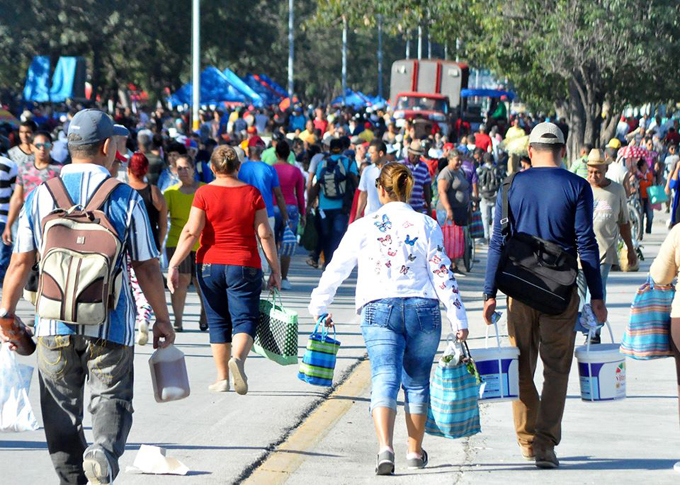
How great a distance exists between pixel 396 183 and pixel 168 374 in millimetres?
1675

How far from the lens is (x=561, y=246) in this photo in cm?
699

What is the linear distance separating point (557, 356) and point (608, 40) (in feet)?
77.8

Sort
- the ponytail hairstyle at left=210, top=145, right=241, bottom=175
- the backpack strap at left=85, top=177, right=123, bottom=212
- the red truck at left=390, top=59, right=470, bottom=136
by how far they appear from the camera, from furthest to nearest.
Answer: the red truck at left=390, top=59, right=470, bottom=136, the ponytail hairstyle at left=210, top=145, right=241, bottom=175, the backpack strap at left=85, top=177, right=123, bottom=212

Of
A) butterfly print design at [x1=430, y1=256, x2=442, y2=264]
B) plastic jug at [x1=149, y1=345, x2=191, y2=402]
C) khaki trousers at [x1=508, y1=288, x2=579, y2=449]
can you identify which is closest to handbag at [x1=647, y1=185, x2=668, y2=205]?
khaki trousers at [x1=508, y1=288, x2=579, y2=449]

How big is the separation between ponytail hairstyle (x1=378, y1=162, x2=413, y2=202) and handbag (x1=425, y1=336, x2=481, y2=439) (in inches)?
31.6

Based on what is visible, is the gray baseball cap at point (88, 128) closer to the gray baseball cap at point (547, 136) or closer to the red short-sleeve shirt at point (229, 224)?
the gray baseball cap at point (547, 136)

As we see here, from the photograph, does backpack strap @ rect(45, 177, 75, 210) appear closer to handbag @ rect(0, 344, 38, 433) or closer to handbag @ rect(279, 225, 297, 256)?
handbag @ rect(0, 344, 38, 433)

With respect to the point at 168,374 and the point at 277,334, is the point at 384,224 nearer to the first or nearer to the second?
the point at 168,374

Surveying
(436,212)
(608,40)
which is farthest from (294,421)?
(608,40)

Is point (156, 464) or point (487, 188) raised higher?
point (487, 188)

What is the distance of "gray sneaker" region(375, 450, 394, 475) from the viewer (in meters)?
6.80

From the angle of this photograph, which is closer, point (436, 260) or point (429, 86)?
point (436, 260)

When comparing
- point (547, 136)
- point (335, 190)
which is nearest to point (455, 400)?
point (547, 136)

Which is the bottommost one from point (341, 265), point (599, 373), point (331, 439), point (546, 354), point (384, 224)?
point (331, 439)
